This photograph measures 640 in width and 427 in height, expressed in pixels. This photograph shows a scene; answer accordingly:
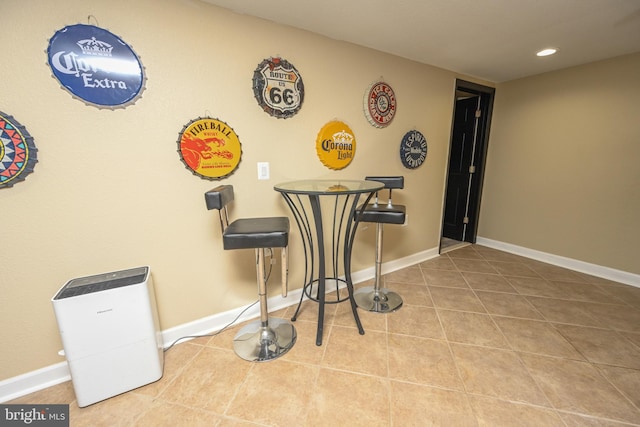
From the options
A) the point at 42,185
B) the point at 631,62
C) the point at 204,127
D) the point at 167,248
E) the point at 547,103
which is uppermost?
the point at 631,62

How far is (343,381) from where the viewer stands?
1416 millimetres

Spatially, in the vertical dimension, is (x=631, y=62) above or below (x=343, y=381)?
above

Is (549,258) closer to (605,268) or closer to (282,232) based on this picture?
(605,268)

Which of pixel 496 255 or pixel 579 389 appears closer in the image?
pixel 579 389

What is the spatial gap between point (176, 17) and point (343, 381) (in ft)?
7.72

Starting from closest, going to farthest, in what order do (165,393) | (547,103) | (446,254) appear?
1. (165,393)
2. (547,103)
3. (446,254)

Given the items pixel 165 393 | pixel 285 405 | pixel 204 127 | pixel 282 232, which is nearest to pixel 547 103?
pixel 282 232

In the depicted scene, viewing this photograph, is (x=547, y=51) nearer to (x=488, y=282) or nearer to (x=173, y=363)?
→ (x=488, y=282)

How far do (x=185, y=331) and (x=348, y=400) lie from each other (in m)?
1.21

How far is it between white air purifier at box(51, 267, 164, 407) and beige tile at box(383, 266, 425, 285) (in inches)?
83.3

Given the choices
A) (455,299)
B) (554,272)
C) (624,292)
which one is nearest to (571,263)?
(554,272)

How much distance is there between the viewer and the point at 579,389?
137 cm

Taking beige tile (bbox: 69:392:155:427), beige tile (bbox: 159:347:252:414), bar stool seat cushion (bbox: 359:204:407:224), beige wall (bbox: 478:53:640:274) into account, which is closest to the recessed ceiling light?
beige wall (bbox: 478:53:640:274)

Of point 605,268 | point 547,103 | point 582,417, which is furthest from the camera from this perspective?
point 547,103
